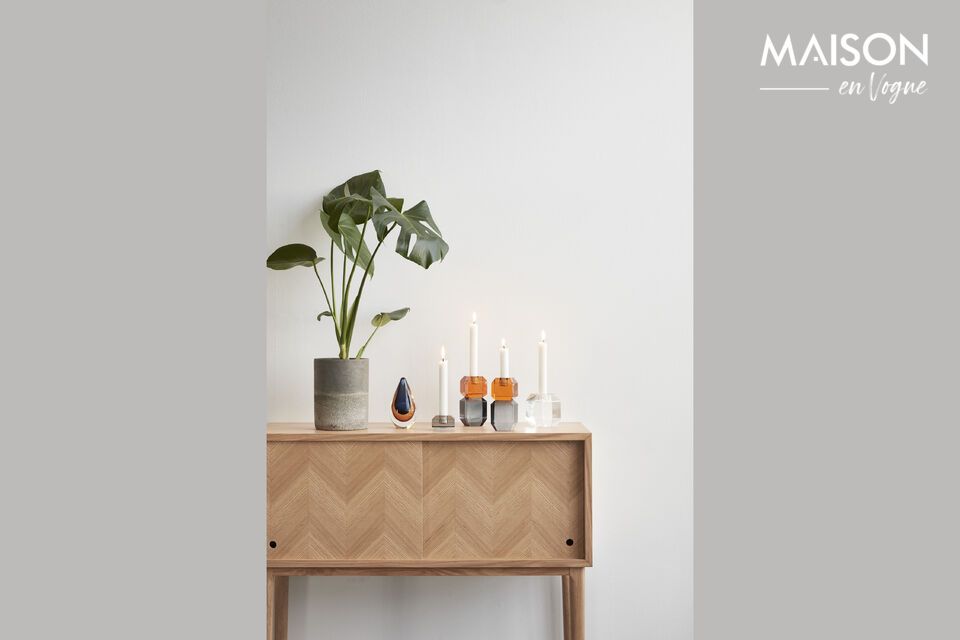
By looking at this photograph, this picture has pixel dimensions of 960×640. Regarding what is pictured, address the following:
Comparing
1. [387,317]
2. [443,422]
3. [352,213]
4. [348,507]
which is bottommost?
[348,507]

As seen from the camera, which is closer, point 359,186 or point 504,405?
point 504,405

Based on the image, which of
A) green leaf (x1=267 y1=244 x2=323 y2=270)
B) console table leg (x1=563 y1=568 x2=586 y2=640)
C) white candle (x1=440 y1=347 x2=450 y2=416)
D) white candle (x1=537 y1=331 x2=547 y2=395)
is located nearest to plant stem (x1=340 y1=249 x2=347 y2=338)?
green leaf (x1=267 y1=244 x2=323 y2=270)

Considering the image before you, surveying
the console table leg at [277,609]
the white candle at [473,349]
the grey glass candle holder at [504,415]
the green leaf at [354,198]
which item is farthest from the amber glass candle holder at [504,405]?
the console table leg at [277,609]

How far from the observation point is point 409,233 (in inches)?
108

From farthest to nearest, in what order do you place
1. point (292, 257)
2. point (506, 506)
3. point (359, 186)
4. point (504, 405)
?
point (359, 186) < point (292, 257) < point (504, 405) < point (506, 506)

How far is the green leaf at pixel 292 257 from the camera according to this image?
294 centimetres

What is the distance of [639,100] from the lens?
3148 mm

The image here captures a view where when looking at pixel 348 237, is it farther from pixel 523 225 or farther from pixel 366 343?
pixel 523 225

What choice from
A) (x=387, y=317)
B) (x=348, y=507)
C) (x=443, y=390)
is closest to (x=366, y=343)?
(x=387, y=317)

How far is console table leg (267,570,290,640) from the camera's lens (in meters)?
2.83

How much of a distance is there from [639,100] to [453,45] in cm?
65

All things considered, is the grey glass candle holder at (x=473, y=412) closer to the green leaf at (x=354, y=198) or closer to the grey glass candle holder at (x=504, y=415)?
the grey glass candle holder at (x=504, y=415)

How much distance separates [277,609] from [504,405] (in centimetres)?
100
